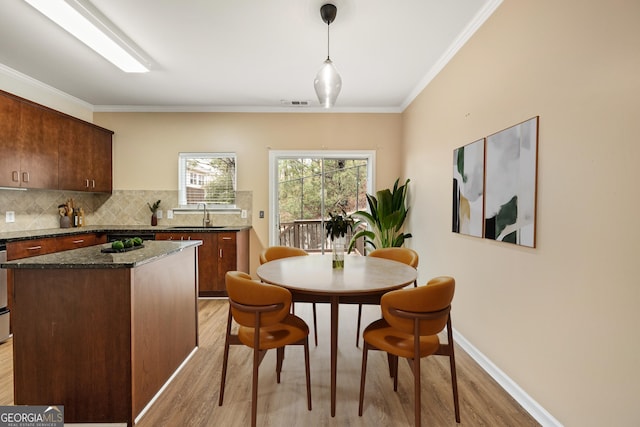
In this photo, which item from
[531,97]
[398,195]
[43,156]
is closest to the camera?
[531,97]

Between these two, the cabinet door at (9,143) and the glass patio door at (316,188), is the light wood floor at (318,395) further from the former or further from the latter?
the glass patio door at (316,188)

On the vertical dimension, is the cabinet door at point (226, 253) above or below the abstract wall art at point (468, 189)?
below

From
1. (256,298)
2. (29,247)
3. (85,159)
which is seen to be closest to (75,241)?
(29,247)

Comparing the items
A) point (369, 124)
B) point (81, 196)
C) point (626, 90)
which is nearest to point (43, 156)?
point (81, 196)

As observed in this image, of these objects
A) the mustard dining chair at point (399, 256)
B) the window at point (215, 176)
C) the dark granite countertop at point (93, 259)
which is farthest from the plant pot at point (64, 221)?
the mustard dining chair at point (399, 256)

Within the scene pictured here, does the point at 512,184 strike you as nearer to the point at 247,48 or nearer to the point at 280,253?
the point at 280,253

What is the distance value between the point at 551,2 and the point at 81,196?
220 inches

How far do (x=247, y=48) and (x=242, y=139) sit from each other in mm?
1850

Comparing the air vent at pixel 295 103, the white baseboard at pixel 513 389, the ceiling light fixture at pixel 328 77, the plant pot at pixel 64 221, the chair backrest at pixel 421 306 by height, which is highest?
the air vent at pixel 295 103

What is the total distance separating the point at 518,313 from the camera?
200 cm

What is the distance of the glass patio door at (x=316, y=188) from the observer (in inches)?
187

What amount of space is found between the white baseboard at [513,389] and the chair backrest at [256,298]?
159 centimetres

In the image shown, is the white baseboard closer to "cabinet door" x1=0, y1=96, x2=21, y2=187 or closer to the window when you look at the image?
the window

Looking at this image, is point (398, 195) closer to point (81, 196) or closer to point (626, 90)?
point (626, 90)
